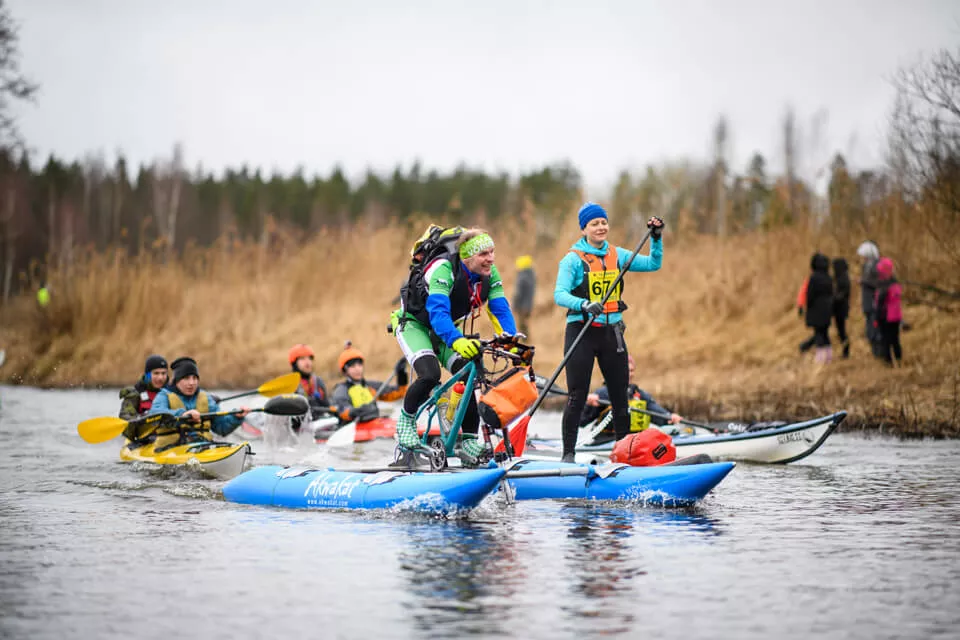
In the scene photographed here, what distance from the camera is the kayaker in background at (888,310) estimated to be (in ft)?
54.4

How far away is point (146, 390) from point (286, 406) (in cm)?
170

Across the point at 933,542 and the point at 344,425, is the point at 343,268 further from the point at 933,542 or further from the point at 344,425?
the point at 933,542

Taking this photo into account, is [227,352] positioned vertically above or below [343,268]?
below

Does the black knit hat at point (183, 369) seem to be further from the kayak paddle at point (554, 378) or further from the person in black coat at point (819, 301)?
the person in black coat at point (819, 301)

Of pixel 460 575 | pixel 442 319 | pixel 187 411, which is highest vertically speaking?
pixel 442 319

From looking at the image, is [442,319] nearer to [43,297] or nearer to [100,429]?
[100,429]

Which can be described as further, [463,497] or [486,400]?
[486,400]

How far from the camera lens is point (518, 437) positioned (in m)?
8.67

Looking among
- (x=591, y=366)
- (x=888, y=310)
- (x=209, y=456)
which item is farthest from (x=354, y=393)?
(x=888, y=310)

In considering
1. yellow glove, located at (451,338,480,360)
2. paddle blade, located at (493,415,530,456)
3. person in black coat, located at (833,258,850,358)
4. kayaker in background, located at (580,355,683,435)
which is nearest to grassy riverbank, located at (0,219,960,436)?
person in black coat, located at (833,258,850,358)

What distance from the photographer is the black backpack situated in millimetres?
8672

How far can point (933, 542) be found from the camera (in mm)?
6691

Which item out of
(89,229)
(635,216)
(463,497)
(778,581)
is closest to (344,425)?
(463,497)

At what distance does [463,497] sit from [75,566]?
2.41 metres
